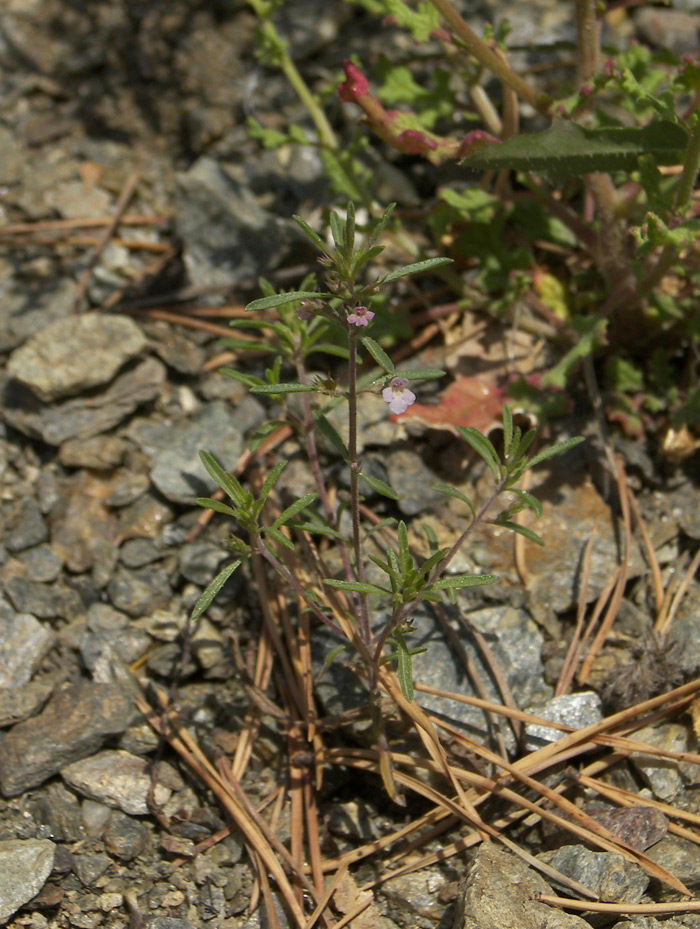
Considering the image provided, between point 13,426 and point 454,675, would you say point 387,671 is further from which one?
point 13,426

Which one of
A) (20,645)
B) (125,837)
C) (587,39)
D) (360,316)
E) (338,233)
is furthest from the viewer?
(587,39)

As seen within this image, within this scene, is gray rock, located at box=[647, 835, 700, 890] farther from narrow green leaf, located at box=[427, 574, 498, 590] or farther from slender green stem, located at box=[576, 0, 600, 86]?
slender green stem, located at box=[576, 0, 600, 86]

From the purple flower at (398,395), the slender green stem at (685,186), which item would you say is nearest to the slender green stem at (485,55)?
the slender green stem at (685,186)

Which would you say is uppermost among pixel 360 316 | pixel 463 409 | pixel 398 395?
pixel 360 316

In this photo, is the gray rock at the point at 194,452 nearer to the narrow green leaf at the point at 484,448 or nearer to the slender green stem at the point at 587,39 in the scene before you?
the narrow green leaf at the point at 484,448

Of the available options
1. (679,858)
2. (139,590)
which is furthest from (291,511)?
(679,858)

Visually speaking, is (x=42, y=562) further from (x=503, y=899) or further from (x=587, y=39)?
(x=587, y=39)
